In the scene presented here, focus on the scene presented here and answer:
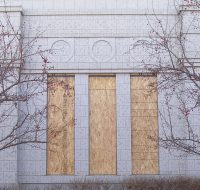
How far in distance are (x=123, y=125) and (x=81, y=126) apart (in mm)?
1212

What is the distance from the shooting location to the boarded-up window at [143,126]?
601 inches

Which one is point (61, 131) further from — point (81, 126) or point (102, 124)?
point (102, 124)

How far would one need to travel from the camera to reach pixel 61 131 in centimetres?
1520

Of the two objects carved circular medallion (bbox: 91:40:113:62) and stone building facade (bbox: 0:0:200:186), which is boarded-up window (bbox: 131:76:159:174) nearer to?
stone building facade (bbox: 0:0:200:186)

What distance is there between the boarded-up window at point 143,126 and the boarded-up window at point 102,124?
60cm

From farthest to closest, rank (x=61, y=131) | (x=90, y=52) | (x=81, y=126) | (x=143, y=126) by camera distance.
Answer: (x=90, y=52) → (x=143, y=126) → (x=81, y=126) → (x=61, y=131)

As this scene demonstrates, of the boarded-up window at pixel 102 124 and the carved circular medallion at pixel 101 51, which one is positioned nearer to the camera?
the boarded-up window at pixel 102 124

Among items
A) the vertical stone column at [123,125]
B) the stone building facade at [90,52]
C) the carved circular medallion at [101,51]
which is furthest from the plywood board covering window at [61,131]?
the vertical stone column at [123,125]

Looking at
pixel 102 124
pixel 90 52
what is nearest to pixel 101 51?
pixel 90 52

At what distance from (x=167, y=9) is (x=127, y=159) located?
180 inches

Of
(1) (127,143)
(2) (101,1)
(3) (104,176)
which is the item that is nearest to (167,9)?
(2) (101,1)

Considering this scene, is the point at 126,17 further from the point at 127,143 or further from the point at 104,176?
the point at 104,176

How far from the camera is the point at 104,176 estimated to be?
15.1 metres

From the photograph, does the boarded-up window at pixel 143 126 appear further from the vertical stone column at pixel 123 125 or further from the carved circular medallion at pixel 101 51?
the carved circular medallion at pixel 101 51
